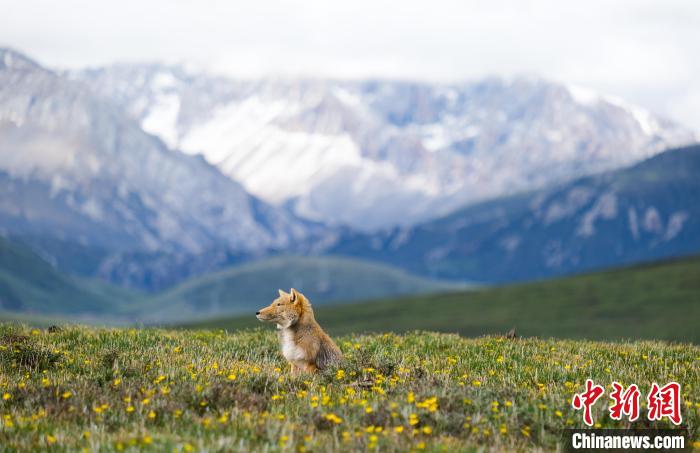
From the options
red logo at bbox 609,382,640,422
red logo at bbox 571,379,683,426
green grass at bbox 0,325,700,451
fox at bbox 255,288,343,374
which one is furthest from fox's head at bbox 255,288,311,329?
red logo at bbox 609,382,640,422

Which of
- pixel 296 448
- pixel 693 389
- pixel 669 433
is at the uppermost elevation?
pixel 693 389

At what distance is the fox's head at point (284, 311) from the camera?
15.8 meters

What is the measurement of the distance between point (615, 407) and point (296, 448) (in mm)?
5030

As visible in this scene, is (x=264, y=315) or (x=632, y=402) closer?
(x=632, y=402)

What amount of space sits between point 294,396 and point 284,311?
235cm

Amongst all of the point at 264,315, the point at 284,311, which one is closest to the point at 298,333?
the point at 284,311

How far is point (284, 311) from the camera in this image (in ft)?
52.0

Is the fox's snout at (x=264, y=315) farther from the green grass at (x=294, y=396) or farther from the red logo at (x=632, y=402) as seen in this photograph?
the red logo at (x=632, y=402)

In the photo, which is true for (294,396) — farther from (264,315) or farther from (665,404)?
(665,404)

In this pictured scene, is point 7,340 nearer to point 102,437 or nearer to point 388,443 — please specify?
point 102,437

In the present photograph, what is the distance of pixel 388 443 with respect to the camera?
1094cm

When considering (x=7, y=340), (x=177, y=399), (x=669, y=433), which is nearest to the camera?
(x=669, y=433)

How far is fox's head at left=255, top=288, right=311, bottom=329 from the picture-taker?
→ 51.8ft

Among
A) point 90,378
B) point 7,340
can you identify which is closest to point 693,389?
point 90,378
